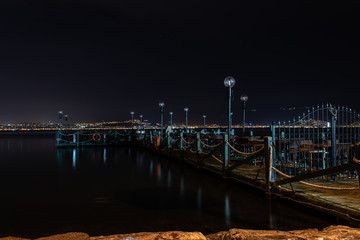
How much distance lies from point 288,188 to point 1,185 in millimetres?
8362

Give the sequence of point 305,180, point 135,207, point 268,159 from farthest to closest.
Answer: point 305,180 < point 268,159 < point 135,207

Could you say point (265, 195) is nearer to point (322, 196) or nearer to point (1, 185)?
point (322, 196)

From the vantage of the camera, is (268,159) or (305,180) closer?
(268,159)

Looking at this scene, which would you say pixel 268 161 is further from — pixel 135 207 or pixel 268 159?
pixel 135 207

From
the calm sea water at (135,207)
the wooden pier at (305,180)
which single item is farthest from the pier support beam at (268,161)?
the calm sea water at (135,207)

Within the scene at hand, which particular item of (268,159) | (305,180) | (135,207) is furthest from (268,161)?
(135,207)

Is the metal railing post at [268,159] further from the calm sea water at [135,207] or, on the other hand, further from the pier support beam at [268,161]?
the calm sea water at [135,207]

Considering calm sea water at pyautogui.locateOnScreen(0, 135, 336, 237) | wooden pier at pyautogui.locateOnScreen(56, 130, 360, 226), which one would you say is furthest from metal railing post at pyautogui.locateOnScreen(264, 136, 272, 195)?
calm sea water at pyautogui.locateOnScreen(0, 135, 336, 237)

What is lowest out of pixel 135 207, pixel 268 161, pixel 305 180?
pixel 135 207

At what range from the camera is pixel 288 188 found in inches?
255

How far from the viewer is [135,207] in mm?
6062

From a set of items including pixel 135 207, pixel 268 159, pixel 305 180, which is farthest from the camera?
pixel 305 180

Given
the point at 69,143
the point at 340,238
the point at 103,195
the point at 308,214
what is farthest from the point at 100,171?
the point at 69,143

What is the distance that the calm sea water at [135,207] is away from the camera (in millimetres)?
4871
